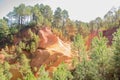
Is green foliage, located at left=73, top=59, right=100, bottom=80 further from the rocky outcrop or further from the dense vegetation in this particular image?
the rocky outcrop

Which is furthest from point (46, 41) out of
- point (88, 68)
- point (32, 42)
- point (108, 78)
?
point (108, 78)

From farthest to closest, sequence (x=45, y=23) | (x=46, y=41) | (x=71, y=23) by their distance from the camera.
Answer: (x=71, y=23), (x=45, y=23), (x=46, y=41)

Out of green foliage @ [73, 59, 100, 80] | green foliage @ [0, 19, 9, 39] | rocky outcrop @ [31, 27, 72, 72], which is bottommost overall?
green foliage @ [73, 59, 100, 80]

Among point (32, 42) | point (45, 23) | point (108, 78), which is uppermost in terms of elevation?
point (45, 23)

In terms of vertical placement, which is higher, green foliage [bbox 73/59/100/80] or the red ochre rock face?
the red ochre rock face

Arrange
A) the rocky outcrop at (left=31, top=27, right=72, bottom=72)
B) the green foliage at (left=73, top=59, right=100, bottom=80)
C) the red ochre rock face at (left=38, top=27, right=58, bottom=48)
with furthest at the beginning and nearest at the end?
the red ochre rock face at (left=38, top=27, right=58, bottom=48) → the rocky outcrop at (left=31, top=27, right=72, bottom=72) → the green foliage at (left=73, top=59, right=100, bottom=80)

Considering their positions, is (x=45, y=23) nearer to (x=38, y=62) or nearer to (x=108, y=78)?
(x=38, y=62)

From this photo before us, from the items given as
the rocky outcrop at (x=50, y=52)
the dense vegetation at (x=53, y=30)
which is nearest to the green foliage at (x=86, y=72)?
the dense vegetation at (x=53, y=30)

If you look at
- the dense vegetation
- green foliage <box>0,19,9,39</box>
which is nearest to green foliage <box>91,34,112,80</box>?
the dense vegetation

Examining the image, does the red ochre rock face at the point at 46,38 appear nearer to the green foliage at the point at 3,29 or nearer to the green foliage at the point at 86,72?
the green foliage at the point at 3,29

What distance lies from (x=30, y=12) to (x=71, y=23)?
13149mm

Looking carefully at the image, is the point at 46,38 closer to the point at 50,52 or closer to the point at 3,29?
the point at 50,52

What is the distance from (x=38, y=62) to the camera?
68875mm

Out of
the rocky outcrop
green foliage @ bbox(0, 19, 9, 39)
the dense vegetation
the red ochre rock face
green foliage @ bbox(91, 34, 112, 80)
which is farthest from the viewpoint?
green foliage @ bbox(0, 19, 9, 39)
